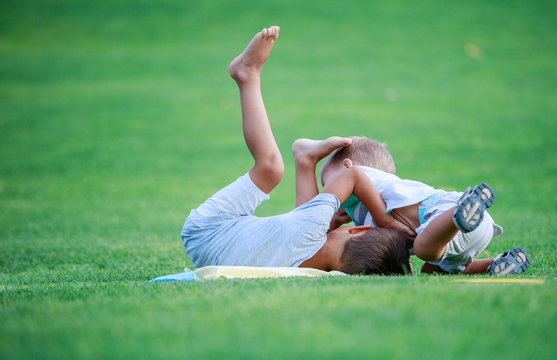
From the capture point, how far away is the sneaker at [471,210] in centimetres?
287

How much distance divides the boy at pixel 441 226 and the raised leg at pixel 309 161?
13 centimetres

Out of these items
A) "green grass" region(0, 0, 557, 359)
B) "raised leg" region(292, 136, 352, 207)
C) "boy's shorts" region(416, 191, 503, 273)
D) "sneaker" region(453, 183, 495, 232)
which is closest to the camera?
"green grass" region(0, 0, 557, 359)

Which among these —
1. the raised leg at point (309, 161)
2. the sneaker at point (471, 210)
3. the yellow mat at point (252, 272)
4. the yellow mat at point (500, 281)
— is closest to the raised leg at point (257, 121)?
the raised leg at point (309, 161)

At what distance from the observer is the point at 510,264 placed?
3398 millimetres

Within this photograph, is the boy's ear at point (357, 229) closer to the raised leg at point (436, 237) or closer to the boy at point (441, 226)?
the boy at point (441, 226)

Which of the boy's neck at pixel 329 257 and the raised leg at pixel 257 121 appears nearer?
the boy's neck at pixel 329 257

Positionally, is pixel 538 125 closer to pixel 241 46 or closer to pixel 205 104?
pixel 205 104

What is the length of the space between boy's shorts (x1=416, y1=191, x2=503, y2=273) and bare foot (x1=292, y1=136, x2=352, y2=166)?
635 mm

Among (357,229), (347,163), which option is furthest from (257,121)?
(357,229)

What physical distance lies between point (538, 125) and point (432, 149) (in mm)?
2275

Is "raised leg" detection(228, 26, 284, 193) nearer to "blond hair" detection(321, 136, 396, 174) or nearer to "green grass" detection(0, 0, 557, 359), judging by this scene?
"blond hair" detection(321, 136, 396, 174)

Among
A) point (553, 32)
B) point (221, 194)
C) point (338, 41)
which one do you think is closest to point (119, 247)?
point (221, 194)

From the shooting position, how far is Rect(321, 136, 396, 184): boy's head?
3.91m

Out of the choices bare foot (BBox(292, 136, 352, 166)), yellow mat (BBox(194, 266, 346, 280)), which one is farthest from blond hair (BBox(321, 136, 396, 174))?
yellow mat (BBox(194, 266, 346, 280))
